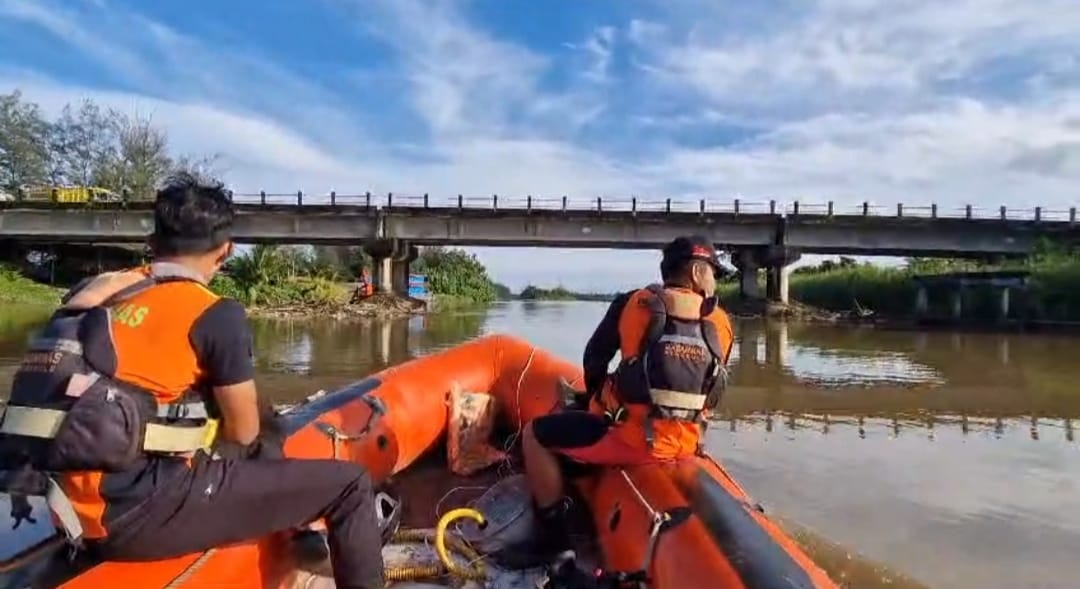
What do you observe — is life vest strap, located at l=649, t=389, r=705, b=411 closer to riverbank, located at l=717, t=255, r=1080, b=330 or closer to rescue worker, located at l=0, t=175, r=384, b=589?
rescue worker, located at l=0, t=175, r=384, b=589

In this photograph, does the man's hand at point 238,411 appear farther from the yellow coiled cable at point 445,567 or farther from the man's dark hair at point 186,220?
the yellow coiled cable at point 445,567

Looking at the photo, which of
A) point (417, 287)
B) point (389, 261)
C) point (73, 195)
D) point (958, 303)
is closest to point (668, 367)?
point (389, 261)

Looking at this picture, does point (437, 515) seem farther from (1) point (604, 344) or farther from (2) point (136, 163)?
(2) point (136, 163)

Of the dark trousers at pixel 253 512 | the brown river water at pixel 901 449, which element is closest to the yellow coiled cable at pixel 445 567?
the dark trousers at pixel 253 512

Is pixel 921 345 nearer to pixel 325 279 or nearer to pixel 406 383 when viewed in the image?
pixel 406 383

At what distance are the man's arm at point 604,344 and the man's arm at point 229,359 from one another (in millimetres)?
1612

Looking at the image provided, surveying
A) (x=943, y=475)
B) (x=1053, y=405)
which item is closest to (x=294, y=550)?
(x=943, y=475)

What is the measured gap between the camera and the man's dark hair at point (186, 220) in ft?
7.15

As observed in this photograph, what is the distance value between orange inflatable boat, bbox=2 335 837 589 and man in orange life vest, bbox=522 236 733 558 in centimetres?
14

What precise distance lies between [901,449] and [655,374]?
4618 millimetres

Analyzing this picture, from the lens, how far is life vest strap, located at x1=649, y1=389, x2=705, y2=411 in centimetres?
313

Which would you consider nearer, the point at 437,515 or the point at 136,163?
the point at 437,515

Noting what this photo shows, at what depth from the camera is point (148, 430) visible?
204 cm

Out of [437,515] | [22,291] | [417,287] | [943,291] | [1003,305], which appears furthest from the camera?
[417,287]
